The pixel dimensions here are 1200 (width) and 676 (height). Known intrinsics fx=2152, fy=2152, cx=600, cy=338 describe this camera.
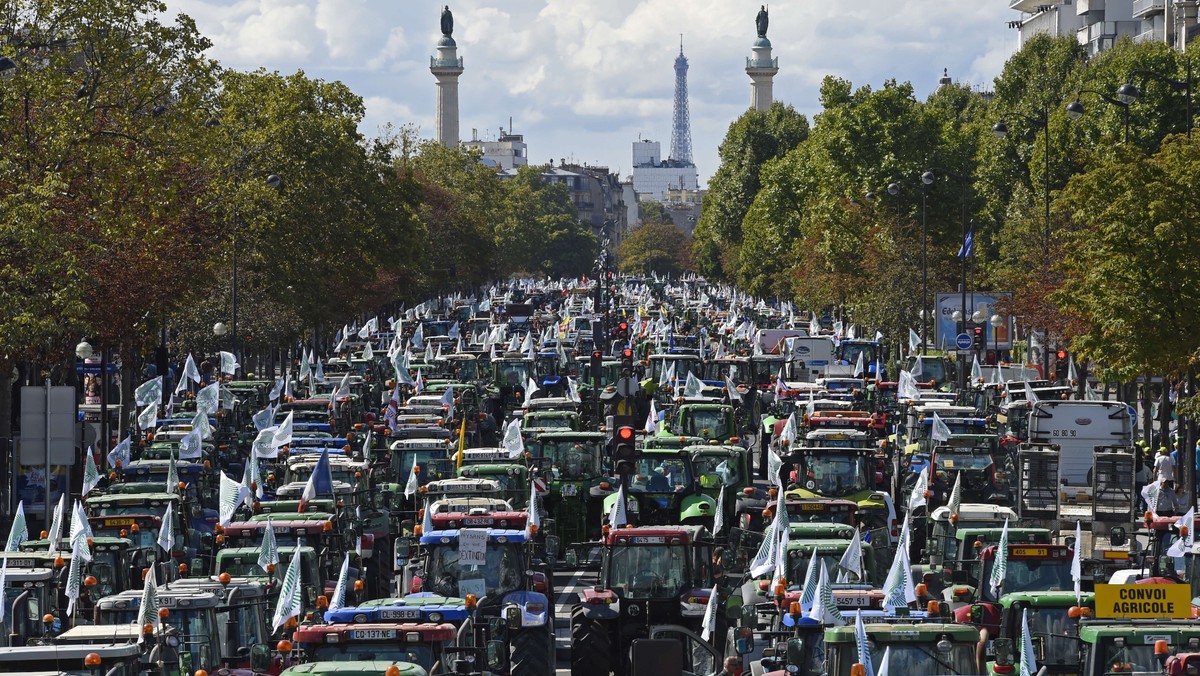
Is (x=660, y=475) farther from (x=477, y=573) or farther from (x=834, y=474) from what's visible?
(x=477, y=573)

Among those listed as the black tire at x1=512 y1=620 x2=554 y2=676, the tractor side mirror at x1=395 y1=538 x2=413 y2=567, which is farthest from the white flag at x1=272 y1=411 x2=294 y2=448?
the black tire at x1=512 y1=620 x2=554 y2=676

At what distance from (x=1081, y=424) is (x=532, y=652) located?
20.3 m

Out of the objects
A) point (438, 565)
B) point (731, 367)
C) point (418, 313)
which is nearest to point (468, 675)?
point (438, 565)

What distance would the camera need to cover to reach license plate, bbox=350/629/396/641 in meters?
14.9

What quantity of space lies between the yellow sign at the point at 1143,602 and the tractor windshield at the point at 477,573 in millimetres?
5798

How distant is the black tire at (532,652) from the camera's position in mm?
17500

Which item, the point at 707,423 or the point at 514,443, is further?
the point at 707,423

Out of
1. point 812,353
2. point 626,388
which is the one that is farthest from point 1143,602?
point 812,353

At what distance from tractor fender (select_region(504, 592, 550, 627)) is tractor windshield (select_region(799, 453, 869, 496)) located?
972 centimetres

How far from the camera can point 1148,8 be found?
109 metres

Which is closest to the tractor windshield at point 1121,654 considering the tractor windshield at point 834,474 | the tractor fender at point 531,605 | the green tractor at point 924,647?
the green tractor at point 924,647

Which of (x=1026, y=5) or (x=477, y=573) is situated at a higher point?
(x=1026, y=5)

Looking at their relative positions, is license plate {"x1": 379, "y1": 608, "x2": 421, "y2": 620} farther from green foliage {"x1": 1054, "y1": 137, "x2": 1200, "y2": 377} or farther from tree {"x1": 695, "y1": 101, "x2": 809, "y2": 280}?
tree {"x1": 695, "y1": 101, "x2": 809, "y2": 280}

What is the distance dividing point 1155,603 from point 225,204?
36586mm
